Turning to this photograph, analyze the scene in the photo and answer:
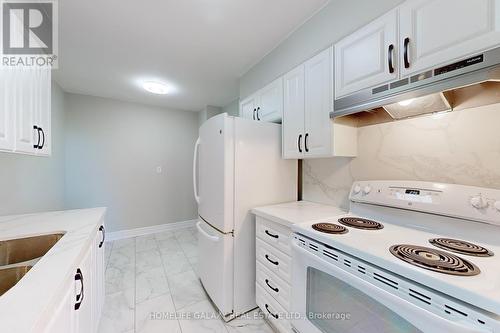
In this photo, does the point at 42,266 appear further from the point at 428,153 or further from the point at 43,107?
the point at 428,153

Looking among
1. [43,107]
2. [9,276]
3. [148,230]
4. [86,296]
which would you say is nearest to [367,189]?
[86,296]

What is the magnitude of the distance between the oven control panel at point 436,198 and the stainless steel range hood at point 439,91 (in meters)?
0.43

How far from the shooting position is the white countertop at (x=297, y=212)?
1.36 metres

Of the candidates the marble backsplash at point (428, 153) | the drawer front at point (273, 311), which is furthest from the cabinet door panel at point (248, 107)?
the drawer front at point (273, 311)

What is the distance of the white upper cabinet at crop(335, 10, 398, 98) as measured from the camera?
108cm

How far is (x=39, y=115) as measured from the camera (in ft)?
4.70

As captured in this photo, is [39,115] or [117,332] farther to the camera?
[117,332]

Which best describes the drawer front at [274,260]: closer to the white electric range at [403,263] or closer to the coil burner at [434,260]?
the white electric range at [403,263]

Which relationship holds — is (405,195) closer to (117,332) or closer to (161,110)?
(117,332)

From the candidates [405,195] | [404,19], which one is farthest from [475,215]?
[404,19]

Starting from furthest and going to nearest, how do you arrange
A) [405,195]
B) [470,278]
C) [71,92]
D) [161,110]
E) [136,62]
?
[161,110] < [71,92] < [136,62] < [405,195] < [470,278]

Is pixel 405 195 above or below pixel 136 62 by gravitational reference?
below

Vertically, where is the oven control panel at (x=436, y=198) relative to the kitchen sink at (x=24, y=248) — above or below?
above

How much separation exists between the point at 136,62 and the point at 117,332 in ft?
8.30
